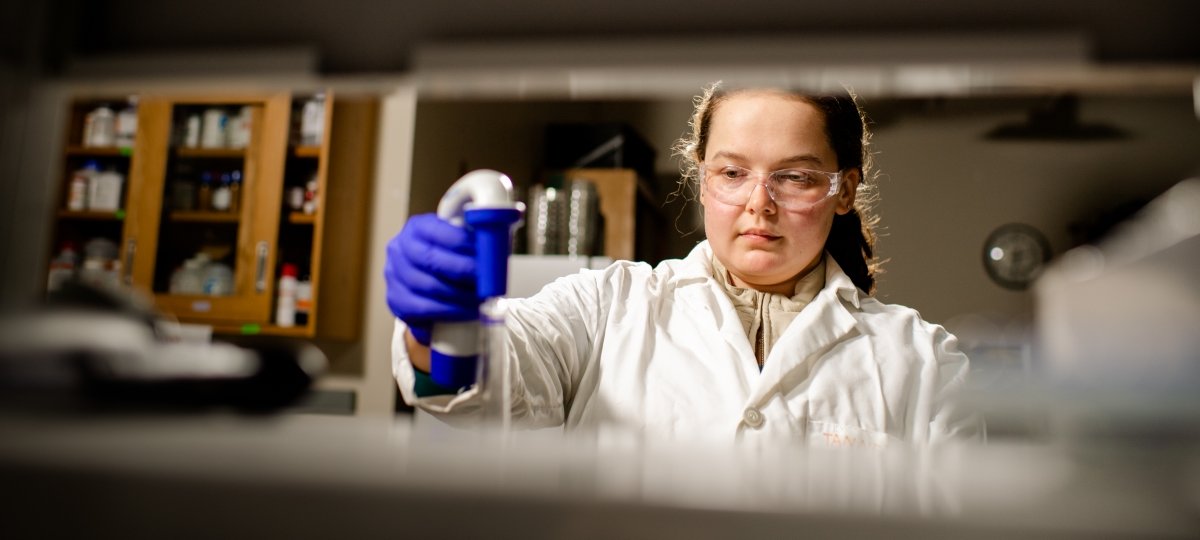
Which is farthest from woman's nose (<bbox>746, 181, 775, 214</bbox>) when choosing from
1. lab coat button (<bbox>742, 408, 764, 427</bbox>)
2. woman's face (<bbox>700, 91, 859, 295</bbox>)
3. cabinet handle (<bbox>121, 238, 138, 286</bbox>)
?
cabinet handle (<bbox>121, 238, 138, 286</bbox>)

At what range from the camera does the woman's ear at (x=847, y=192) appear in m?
0.64

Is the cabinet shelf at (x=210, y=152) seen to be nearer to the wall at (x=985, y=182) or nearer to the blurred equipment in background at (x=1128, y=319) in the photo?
the wall at (x=985, y=182)

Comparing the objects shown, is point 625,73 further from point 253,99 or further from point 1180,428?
point 1180,428

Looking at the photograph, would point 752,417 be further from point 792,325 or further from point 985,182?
point 985,182

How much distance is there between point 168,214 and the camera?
66 centimetres

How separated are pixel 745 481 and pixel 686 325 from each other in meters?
0.39

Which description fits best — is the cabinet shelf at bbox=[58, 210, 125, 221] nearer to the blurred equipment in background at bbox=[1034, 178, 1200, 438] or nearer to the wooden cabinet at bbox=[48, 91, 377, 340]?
the wooden cabinet at bbox=[48, 91, 377, 340]

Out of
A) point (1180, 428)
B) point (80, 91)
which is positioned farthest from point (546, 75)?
point (1180, 428)

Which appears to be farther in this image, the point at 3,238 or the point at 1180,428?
the point at 3,238

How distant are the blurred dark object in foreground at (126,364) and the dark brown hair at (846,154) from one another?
0.37 m

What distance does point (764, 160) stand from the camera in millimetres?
645

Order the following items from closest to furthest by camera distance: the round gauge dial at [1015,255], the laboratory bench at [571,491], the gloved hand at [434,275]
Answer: the laboratory bench at [571,491] < the gloved hand at [434,275] < the round gauge dial at [1015,255]

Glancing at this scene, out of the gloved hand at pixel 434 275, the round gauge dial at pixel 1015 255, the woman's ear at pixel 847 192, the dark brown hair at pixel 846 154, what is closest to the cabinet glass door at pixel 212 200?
the gloved hand at pixel 434 275

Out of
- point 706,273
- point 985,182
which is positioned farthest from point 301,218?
point 985,182
